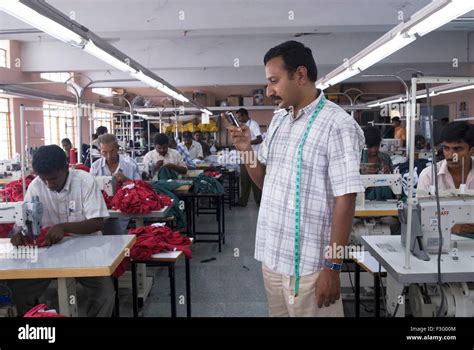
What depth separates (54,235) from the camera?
236cm

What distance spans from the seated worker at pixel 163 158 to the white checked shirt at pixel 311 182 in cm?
427

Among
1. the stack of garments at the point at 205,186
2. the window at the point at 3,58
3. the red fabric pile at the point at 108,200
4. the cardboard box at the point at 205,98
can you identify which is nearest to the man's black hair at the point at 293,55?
the red fabric pile at the point at 108,200

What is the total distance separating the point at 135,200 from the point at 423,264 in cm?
245

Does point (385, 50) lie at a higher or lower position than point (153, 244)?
higher

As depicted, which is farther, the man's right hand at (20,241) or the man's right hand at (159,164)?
the man's right hand at (159,164)

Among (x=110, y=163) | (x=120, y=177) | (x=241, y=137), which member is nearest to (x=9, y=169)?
(x=110, y=163)

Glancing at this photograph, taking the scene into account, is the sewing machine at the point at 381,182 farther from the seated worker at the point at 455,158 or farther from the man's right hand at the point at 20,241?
the man's right hand at the point at 20,241

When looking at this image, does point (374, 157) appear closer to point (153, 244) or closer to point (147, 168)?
point (153, 244)

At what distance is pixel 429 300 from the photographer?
2027 millimetres

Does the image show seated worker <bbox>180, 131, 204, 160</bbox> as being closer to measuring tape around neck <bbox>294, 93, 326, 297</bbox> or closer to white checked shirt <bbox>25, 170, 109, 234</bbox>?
white checked shirt <bbox>25, 170, 109, 234</bbox>

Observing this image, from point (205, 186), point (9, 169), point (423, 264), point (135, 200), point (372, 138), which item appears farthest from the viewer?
Result: point (9, 169)

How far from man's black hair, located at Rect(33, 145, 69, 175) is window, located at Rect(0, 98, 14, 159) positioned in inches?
280

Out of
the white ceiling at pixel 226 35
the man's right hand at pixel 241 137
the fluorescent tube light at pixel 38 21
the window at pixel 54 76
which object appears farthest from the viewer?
the window at pixel 54 76

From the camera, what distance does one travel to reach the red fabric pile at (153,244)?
2600mm
